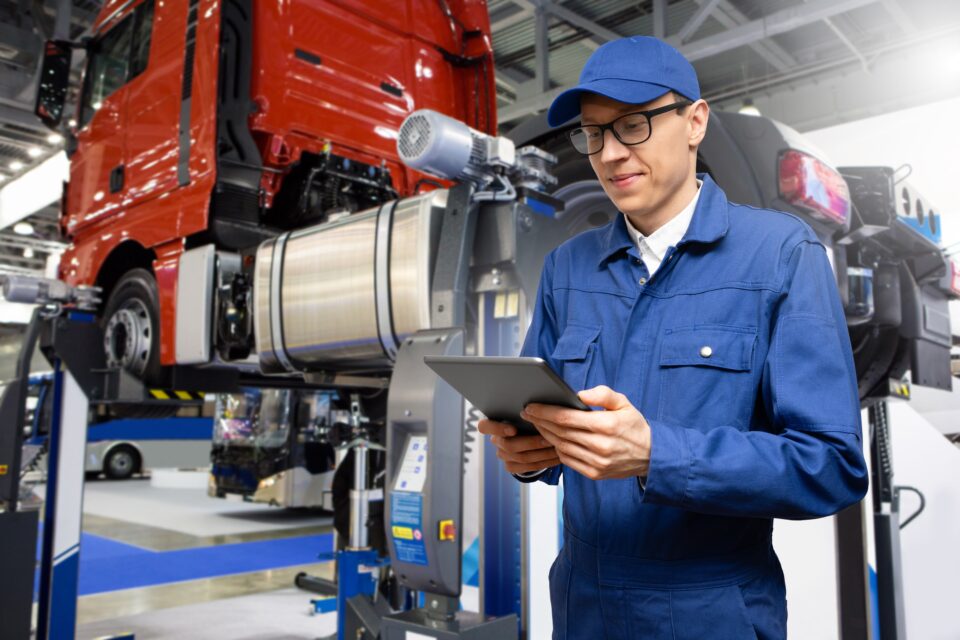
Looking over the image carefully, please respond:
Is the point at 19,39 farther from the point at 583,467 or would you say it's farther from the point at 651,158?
the point at 583,467

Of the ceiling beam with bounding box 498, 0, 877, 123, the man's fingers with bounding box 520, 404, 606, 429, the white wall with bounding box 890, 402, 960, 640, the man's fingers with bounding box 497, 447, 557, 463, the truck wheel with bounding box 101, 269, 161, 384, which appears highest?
the ceiling beam with bounding box 498, 0, 877, 123

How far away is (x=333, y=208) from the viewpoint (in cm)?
351

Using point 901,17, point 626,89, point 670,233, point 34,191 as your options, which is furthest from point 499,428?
point 34,191

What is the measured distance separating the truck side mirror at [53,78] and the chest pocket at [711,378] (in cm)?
415

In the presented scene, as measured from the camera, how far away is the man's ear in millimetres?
1239

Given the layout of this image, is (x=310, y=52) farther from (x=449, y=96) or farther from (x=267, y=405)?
(x=267, y=405)

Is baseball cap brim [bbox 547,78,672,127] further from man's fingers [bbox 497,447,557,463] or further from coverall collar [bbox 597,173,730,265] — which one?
man's fingers [bbox 497,447,557,463]

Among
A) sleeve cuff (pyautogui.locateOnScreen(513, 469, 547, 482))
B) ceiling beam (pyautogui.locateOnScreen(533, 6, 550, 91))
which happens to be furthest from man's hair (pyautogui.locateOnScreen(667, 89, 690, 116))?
ceiling beam (pyautogui.locateOnScreen(533, 6, 550, 91))

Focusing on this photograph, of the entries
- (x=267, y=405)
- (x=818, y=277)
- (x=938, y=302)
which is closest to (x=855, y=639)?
(x=938, y=302)

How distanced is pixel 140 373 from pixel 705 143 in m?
2.63

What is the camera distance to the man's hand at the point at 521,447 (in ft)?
3.81

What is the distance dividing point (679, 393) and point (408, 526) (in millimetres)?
991

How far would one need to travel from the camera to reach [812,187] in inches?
90.1

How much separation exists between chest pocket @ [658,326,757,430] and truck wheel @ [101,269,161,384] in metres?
2.87
